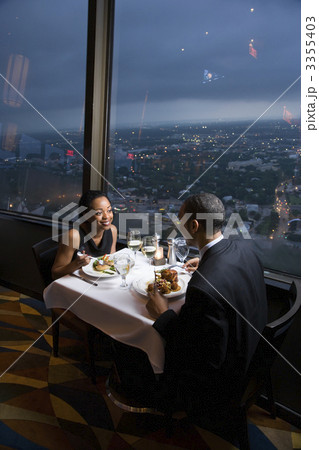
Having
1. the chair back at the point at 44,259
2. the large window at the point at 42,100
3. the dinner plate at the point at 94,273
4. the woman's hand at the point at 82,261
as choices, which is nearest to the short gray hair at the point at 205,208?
the dinner plate at the point at 94,273

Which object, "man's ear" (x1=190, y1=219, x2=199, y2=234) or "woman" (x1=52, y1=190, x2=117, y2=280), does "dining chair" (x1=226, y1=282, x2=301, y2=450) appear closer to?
"man's ear" (x1=190, y1=219, x2=199, y2=234)

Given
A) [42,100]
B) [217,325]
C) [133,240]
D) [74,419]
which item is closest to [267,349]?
[217,325]

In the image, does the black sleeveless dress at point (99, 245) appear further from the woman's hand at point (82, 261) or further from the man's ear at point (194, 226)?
the man's ear at point (194, 226)

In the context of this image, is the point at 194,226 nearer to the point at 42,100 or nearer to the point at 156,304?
the point at 156,304

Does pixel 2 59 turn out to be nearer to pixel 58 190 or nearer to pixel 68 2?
pixel 68 2

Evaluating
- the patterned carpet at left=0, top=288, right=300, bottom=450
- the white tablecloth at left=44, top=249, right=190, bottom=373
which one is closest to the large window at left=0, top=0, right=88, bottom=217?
the white tablecloth at left=44, top=249, right=190, bottom=373
